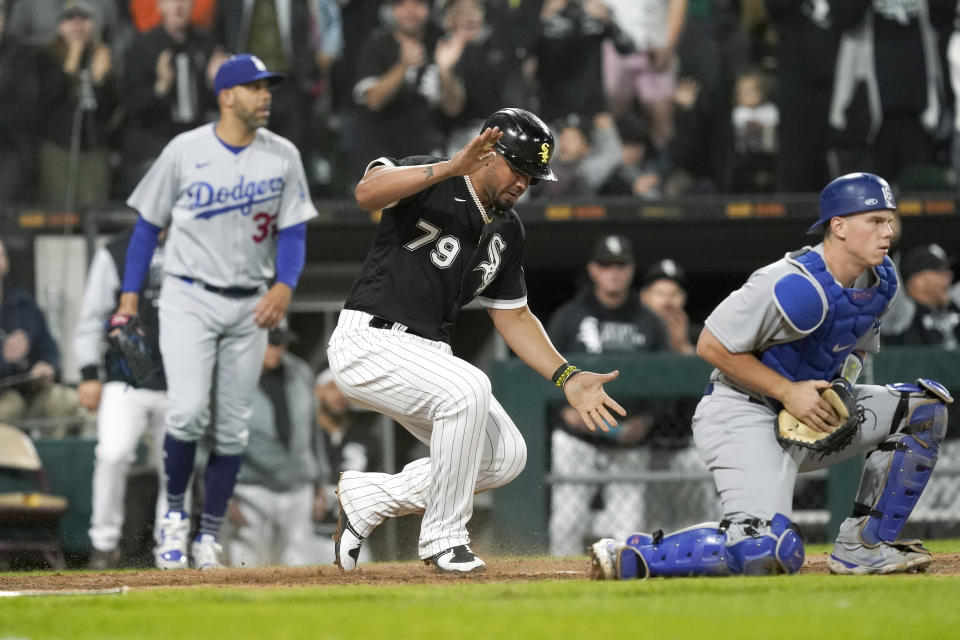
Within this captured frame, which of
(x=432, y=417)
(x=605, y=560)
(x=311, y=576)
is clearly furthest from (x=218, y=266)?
(x=605, y=560)

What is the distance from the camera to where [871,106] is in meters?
9.20

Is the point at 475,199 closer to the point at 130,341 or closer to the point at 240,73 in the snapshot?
the point at 240,73

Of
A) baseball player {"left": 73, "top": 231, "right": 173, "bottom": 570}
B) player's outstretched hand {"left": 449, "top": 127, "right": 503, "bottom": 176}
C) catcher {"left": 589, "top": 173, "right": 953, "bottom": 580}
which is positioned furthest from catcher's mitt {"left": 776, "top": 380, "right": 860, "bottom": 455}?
baseball player {"left": 73, "top": 231, "right": 173, "bottom": 570}

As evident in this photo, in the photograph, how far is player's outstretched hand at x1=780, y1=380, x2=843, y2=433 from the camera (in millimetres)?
4844

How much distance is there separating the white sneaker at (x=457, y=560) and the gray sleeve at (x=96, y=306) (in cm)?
350

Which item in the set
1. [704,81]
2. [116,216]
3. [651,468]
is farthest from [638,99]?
[116,216]

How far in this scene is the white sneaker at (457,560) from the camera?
4.96 meters

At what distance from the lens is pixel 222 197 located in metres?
6.31

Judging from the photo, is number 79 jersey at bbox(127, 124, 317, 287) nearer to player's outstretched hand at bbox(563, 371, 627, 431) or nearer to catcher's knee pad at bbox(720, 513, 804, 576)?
player's outstretched hand at bbox(563, 371, 627, 431)

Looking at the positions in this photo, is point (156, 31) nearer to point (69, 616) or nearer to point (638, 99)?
point (638, 99)

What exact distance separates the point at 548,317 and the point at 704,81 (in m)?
1.97

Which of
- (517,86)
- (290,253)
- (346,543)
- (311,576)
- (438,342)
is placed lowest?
(311,576)

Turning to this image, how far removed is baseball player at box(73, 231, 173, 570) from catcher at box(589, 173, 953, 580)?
353cm

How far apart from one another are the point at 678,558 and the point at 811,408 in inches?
27.1
